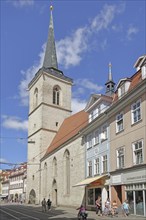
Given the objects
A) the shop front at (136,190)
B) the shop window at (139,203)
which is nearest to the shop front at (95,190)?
the shop front at (136,190)

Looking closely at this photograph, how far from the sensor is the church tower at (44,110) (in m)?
56.1

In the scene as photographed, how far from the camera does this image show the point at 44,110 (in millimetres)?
57625

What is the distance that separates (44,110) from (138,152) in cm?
3619

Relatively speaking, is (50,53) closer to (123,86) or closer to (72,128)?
(72,128)

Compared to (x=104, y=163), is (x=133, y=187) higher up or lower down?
lower down

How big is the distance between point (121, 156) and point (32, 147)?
36.0 meters

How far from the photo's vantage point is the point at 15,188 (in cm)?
9950

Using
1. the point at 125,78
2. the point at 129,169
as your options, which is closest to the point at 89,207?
the point at 129,169

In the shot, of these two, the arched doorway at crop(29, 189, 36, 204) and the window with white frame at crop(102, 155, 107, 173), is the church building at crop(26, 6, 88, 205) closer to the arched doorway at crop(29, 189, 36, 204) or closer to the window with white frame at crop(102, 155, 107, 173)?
the arched doorway at crop(29, 189, 36, 204)

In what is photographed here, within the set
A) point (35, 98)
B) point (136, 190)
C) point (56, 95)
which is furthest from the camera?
point (35, 98)

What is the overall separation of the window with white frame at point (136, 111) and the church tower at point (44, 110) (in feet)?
107

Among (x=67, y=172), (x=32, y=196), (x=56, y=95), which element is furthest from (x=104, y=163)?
(x=56, y=95)

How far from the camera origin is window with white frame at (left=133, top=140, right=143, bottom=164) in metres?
22.5

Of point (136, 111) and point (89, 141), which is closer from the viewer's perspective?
→ point (136, 111)
